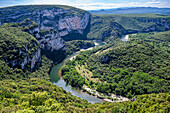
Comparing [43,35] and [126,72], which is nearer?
[126,72]

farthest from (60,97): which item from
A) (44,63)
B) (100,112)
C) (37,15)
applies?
(37,15)

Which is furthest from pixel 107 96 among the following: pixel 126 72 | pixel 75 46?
pixel 75 46

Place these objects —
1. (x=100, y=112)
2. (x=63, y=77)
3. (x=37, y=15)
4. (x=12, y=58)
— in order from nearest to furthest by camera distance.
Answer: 1. (x=100, y=112)
2. (x=12, y=58)
3. (x=63, y=77)
4. (x=37, y=15)

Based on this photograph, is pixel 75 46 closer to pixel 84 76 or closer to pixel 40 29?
pixel 40 29

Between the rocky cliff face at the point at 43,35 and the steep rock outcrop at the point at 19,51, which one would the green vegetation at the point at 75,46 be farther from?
the steep rock outcrop at the point at 19,51

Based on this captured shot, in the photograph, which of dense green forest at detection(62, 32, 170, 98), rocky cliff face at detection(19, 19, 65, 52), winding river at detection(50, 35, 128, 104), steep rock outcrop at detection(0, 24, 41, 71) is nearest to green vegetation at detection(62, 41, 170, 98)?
dense green forest at detection(62, 32, 170, 98)

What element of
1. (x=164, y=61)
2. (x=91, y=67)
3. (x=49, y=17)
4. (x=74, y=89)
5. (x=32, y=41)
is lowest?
(x=74, y=89)

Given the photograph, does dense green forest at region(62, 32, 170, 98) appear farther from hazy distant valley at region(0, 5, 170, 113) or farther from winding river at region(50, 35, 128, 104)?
winding river at region(50, 35, 128, 104)

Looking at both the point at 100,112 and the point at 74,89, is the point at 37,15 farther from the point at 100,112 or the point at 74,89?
the point at 100,112
